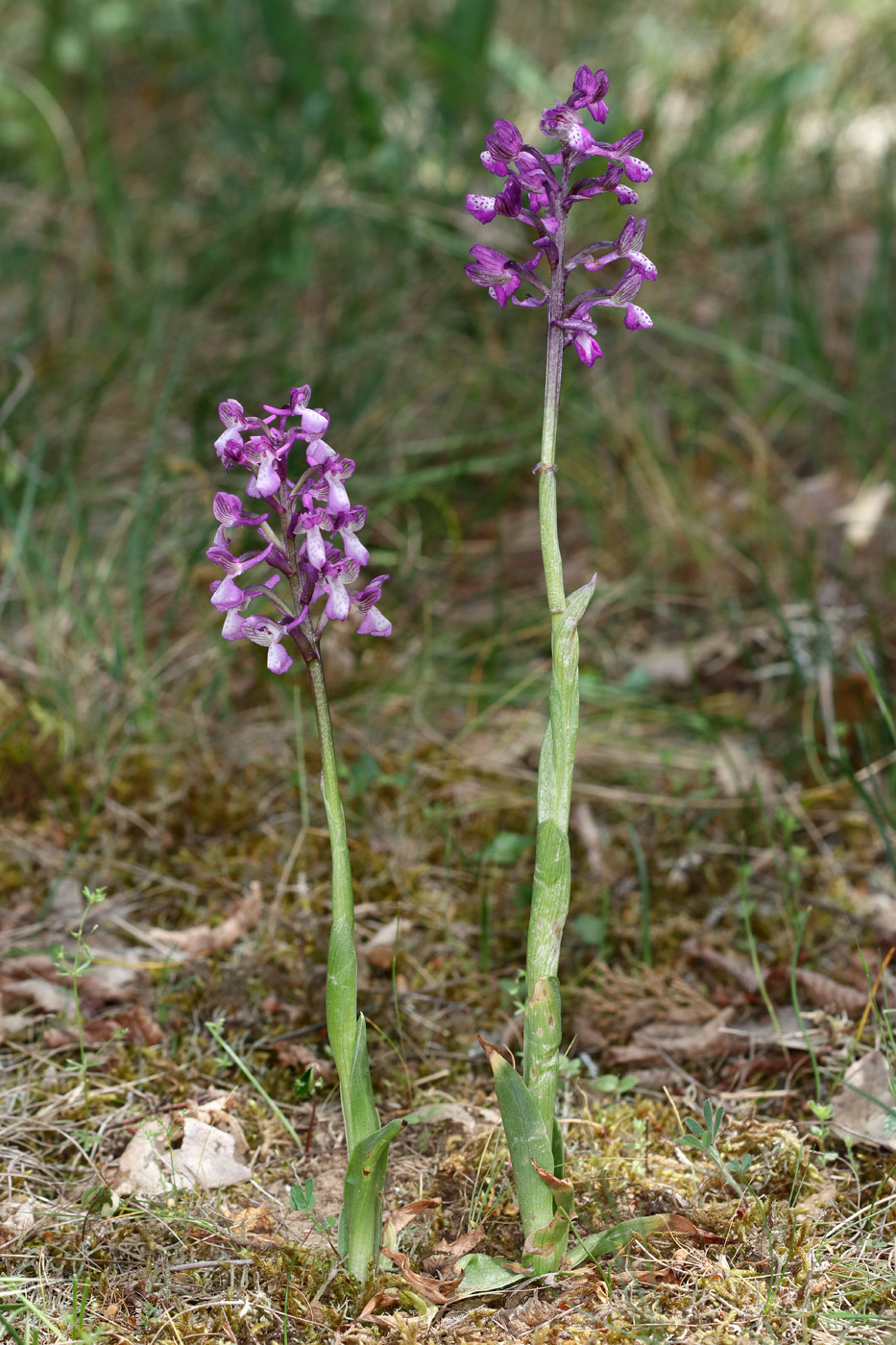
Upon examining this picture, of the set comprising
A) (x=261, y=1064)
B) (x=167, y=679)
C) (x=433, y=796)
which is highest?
(x=167, y=679)

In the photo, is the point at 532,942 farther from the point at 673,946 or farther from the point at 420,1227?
the point at 673,946


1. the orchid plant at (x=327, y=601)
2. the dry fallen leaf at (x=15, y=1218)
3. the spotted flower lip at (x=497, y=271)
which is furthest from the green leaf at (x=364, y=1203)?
the spotted flower lip at (x=497, y=271)

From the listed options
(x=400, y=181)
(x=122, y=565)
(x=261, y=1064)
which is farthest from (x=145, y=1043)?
(x=400, y=181)

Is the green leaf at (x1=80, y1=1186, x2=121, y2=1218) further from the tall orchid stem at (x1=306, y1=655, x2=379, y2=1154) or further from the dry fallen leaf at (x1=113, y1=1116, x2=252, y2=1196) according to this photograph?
the tall orchid stem at (x1=306, y1=655, x2=379, y2=1154)

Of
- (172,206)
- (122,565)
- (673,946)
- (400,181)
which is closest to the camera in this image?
(673,946)

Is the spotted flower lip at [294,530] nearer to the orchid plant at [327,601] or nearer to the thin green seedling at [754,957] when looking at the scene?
the orchid plant at [327,601]

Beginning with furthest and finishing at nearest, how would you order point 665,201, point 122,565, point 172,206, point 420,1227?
point 172,206, point 665,201, point 122,565, point 420,1227

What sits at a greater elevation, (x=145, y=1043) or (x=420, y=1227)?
(x=145, y=1043)
